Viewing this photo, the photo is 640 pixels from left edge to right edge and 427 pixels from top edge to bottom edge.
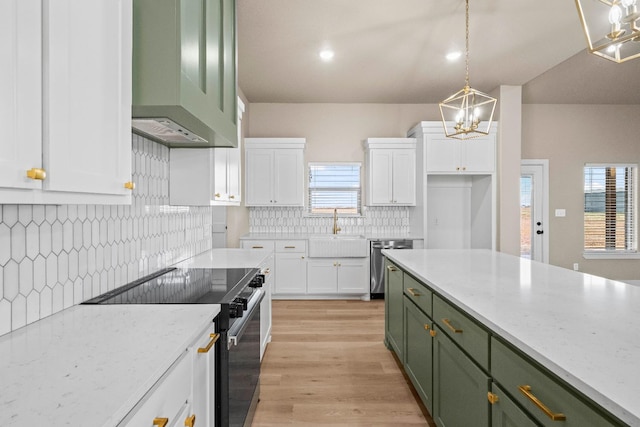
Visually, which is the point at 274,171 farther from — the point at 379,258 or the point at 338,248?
the point at 379,258

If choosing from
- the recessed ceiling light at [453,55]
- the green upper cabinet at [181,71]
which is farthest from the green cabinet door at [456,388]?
the recessed ceiling light at [453,55]

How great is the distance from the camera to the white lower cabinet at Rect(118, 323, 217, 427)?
2.86ft

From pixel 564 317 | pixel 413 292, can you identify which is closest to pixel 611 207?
pixel 413 292

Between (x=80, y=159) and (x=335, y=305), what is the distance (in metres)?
3.98

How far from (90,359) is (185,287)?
2.79 ft

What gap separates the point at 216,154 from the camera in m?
2.54

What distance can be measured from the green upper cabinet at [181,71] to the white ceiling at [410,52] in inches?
44.2

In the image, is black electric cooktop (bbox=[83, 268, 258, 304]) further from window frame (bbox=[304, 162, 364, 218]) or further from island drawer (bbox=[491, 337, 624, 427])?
window frame (bbox=[304, 162, 364, 218])

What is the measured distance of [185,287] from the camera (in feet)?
5.89

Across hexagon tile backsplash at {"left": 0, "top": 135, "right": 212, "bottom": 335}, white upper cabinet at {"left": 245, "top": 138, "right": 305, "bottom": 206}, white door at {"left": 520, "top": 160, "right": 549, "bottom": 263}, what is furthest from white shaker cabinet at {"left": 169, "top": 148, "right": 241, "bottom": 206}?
white door at {"left": 520, "top": 160, "right": 549, "bottom": 263}

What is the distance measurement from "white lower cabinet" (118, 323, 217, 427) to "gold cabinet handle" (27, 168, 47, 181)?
0.58 m

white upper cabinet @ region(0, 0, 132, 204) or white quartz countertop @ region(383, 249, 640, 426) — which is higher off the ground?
white upper cabinet @ region(0, 0, 132, 204)

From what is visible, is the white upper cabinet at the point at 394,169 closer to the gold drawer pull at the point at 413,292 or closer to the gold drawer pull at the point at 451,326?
the gold drawer pull at the point at 413,292

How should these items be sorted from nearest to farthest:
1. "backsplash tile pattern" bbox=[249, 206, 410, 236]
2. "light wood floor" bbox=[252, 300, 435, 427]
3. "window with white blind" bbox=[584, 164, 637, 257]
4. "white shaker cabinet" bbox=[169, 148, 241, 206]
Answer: "light wood floor" bbox=[252, 300, 435, 427]
"white shaker cabinet" bbox=[169, 148, 241, 206]
"backsplash tile pattern" bbox=[249, 206, 410, 236]
"window with white blind" bbox=[584, 164, 637, 257]
